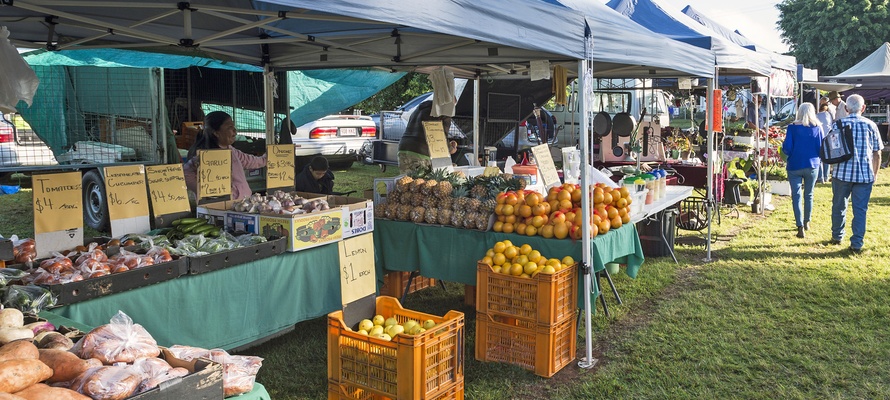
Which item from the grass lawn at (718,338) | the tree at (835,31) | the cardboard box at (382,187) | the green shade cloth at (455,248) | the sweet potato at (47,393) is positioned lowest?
the grass lawn at (718,338)

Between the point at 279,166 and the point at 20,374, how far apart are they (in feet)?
11.2

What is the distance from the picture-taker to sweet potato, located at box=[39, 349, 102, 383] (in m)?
1.77

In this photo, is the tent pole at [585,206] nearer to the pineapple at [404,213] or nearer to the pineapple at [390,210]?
the pineapple at [404,213]

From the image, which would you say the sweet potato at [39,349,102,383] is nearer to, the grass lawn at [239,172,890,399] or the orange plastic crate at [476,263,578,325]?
the grass lawn at [239,172,890,399]

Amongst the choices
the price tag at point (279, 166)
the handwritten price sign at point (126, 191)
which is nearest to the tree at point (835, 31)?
the price tag at point (279, 166)

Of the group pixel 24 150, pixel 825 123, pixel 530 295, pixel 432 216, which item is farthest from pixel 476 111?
pixel 825 123

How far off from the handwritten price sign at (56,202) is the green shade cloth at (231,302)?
62cm

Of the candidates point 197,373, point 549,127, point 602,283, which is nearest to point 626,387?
point 602,283

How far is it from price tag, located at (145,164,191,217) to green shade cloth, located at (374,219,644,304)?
1.44 metres

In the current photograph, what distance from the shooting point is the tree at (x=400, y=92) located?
69.5 ft

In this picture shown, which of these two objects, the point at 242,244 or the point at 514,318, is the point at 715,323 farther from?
the point at 242,244

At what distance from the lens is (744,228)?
9.05 m

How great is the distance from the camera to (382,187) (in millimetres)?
5371

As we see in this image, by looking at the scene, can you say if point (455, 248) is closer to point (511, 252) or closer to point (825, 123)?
point (511, 252)
